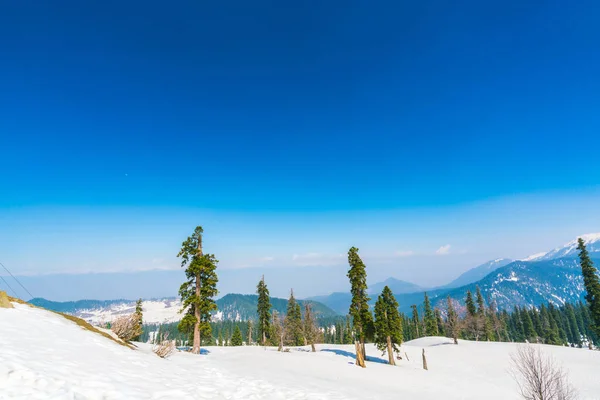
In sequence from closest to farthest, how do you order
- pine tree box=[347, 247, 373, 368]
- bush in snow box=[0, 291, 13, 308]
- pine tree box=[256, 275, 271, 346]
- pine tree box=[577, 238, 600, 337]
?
1. bush in snow box=[0, 291, 13, 308]
2. pine tree box=[347, 247, 373, 368]
3. pine tree box=[577, 238, 600, 337]
4. pine tree box=[256, 275, 271, 346]

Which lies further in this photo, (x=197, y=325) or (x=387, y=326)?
(x=387, y=326)

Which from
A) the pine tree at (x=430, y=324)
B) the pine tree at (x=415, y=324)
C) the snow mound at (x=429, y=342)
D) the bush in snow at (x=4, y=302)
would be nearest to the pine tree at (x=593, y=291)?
the snow mound at (x=429, y=342)

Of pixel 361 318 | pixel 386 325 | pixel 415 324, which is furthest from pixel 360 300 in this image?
pixel 415 324

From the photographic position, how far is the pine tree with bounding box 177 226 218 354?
989 inches

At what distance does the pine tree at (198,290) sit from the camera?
25.1m

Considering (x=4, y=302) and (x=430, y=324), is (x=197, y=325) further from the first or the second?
(x=430, y=324)

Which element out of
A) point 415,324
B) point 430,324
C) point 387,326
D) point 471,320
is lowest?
point 415,324

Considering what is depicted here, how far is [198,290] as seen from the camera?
84.8ft

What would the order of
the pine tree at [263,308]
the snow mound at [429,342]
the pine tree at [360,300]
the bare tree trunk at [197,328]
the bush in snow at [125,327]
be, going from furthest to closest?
the snow mound at [429,342] → the pine tree at [263,308] → the pine tree at [360,300] → the bare tree trunk at [197,328] → the bush in snow at [125,327]

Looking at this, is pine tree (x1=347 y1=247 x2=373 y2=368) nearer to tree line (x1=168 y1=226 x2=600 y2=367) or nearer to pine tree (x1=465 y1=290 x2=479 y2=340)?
tree line (x1=168 y1=226 x2=600 y2=367)

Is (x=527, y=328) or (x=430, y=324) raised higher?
(x=430, y=324)

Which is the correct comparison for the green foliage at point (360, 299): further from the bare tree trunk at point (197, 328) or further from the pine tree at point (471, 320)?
the pine tree at point (471, 320)

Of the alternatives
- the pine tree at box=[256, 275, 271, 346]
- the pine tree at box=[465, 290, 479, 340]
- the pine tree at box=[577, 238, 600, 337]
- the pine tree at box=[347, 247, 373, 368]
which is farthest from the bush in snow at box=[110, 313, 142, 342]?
the pine tree at box=[465, 290, 479, 340]

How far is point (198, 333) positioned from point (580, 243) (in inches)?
2541
